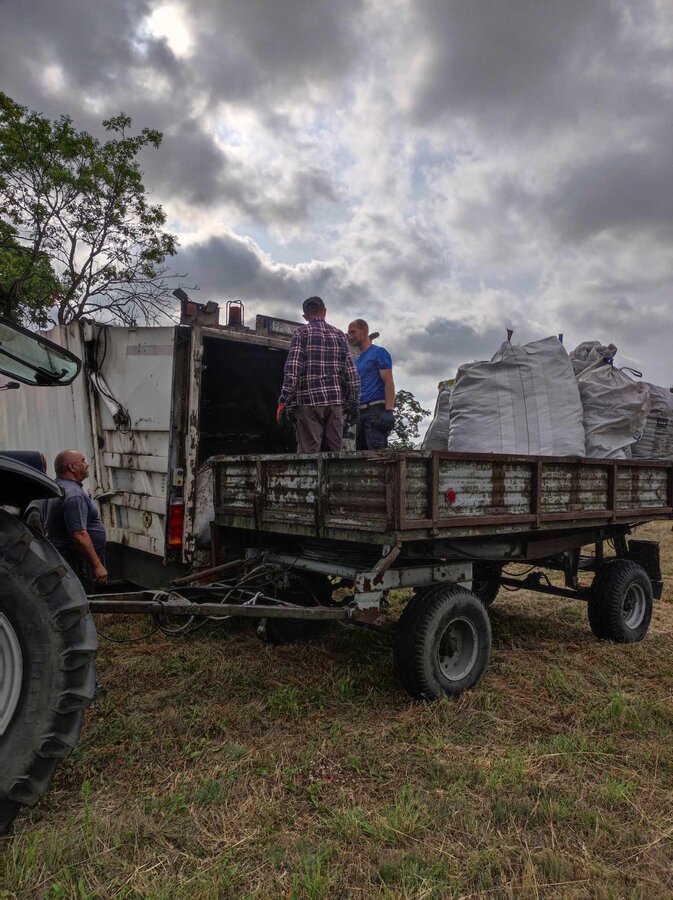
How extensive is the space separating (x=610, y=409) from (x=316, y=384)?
7.48ft

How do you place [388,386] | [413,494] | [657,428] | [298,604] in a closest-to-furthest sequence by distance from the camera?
[413,494]
[298,604]
[388,386]
[657,428]

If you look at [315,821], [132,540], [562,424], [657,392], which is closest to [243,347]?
[132,540]

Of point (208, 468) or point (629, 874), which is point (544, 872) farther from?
point (208, 468)

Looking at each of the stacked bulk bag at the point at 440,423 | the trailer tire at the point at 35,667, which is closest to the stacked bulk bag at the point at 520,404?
the stacked bulk bag at the point at 440,423

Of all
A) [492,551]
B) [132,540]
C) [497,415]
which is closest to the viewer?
[492,551]

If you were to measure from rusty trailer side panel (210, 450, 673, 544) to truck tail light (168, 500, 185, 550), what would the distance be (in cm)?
25

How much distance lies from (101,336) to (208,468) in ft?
4.93

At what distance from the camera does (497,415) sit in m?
4.50

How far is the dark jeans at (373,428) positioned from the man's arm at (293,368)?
2.96ft

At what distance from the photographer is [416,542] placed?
3.74 meters

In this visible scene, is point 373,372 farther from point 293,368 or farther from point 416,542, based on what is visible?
point 416,542

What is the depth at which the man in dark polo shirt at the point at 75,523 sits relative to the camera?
3875 millimetres

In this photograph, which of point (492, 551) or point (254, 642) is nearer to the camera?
point (492, 551)

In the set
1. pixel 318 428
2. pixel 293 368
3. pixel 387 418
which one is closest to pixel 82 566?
pixel 318 428
